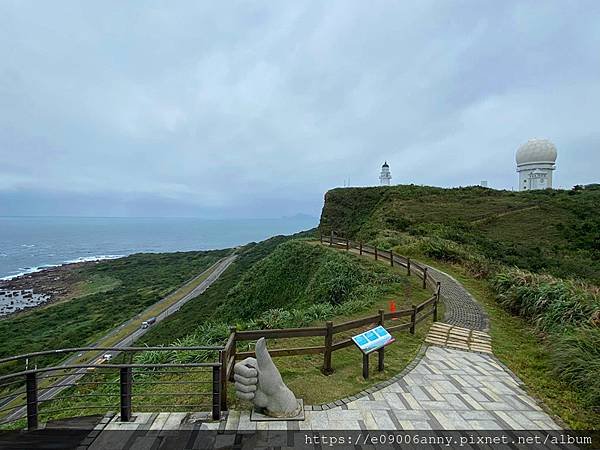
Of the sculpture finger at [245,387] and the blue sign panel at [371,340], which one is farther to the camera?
the blue sign panel at [371,340]

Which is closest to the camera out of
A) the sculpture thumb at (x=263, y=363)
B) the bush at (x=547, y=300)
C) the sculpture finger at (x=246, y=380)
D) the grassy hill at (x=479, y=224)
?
the sculpture finger at (x=246, y=380)

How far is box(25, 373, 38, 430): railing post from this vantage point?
169 inches

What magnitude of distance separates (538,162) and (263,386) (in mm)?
59776

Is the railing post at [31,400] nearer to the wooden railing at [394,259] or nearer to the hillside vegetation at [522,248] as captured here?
the hillside vegetation at [522,248]

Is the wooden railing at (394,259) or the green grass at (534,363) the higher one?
the wooden railing at (394,259)

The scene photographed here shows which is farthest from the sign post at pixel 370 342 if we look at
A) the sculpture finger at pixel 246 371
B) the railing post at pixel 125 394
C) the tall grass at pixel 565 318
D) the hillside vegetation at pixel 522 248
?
the railing post at pixel 125 394

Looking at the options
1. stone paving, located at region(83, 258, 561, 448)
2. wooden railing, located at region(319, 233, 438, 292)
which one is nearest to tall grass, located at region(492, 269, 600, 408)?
stone paving, located at region(83, 258, 561, 448)

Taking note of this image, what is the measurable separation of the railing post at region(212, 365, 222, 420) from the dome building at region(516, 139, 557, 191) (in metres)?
58.5

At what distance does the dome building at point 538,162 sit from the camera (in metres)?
48.8

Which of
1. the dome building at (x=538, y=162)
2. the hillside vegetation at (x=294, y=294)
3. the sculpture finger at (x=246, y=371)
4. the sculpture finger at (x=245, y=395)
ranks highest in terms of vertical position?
the dome building at (x=538, y=162)

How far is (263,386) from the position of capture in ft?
15.8

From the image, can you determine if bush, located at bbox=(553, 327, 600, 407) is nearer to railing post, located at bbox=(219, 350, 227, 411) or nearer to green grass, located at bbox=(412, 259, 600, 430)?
green grass, located at bbox=(412, 259, 600, 430)

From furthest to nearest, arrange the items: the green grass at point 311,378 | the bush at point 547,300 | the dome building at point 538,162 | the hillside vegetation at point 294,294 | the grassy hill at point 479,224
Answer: the dome building at point 538,162, the grassy hill at point 479,224, the hillside vegetation at point 294,294, the bush at point 547,300, the green grass at point 311,378

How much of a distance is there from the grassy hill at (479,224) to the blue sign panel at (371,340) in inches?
580
